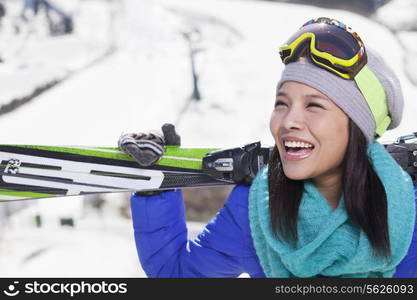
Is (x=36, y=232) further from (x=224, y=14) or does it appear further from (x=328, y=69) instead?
(x=224, y=14)

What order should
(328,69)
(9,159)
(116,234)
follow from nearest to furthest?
(328,69), (9,159), (116,234)

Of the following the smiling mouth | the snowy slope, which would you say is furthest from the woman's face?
the snowy slope

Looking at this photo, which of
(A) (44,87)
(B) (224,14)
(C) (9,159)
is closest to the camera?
(C) (9,159)

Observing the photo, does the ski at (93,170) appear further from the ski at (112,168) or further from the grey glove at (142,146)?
the grey glove at (142,146)

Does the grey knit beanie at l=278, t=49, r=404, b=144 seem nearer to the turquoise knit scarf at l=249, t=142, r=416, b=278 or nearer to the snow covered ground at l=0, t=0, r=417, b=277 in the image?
the turquoise knit scarf at l=249, t=142, r=416, b=278

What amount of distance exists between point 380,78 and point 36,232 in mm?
3534

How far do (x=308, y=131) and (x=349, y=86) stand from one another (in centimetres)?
14

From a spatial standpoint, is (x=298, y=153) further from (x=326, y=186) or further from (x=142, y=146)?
(x=142, y=146)

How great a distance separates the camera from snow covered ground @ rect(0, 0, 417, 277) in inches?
179

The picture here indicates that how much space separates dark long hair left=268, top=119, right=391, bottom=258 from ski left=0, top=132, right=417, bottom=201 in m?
0.42

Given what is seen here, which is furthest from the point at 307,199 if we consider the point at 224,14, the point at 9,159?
the point at 224,14

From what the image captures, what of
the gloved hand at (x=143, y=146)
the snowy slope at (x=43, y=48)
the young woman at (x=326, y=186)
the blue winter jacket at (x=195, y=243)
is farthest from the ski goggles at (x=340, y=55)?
the snowy slope at (x=43, y=48)

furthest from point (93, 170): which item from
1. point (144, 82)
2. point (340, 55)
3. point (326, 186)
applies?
point (144, 82)

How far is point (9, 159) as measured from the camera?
1.91m
